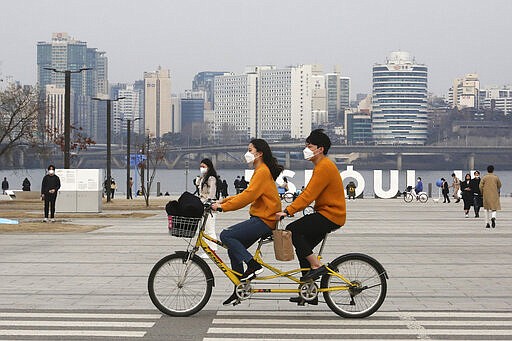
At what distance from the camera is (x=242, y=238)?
11.0 metres

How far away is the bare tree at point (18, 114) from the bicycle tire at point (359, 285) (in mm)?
42931

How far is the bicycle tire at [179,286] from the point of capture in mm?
10969

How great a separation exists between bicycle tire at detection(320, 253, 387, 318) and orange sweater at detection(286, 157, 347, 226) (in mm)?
412

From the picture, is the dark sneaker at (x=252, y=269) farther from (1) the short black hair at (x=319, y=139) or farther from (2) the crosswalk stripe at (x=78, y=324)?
(1) the short black hair at (x=319, y=139)

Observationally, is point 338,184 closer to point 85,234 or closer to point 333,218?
point 333,218

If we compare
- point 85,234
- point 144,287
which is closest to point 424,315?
point 144,287

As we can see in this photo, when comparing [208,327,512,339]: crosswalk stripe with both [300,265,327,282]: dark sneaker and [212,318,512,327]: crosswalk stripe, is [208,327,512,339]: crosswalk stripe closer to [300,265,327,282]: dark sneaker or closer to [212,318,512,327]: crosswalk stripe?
[212,318,512,327]: crosswalk stripe

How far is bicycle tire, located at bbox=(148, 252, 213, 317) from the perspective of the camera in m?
11.0

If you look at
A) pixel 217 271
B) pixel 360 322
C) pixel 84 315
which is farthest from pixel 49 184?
pixel 360 322

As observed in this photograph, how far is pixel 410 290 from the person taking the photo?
13.5 meters

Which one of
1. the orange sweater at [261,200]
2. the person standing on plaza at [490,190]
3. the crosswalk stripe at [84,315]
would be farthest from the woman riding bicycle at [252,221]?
the person standing on plaza at [490,190]

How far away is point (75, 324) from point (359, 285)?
8.91 ft

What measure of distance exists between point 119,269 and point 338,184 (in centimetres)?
601

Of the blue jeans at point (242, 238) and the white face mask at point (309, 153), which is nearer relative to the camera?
the blue jeans at point (242, 238)
